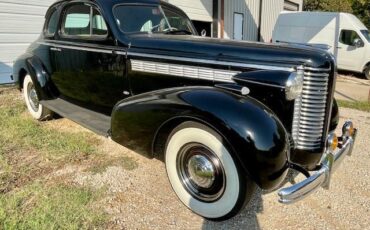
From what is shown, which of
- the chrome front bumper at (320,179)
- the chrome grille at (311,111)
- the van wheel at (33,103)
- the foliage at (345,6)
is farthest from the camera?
the foliage at (345,6)

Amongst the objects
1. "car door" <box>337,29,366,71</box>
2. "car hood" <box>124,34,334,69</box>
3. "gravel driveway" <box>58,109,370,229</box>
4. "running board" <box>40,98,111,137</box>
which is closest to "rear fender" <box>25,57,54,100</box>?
"running board" <box>40,98,111,137</box>

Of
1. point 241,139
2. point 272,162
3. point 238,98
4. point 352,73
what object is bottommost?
point 352,73

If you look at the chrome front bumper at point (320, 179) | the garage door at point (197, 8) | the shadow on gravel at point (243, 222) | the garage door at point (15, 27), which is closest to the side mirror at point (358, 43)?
the garage door at point (197, 8)

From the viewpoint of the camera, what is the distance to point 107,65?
3859 mm

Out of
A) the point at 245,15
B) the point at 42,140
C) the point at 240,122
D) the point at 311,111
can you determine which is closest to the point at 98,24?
the point at 42,140

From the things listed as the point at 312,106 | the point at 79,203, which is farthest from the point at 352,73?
the point at 79,203

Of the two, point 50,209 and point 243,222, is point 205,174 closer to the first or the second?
point 243,222

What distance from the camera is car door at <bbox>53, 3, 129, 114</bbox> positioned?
380 centimetres

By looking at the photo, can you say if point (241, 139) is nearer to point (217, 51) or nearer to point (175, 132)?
point (175, 132)

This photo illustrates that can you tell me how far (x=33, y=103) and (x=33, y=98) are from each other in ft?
0.28

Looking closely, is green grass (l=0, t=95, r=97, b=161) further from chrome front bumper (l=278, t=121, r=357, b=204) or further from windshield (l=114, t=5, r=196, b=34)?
chrome front bumper (l=278, t=121, r=357, b=204)

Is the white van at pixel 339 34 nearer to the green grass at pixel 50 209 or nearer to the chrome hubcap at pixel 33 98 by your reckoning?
the chrome hubcap at pixel 33 98

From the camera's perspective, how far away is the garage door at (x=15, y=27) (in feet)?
23.9

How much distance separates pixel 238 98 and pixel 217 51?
655 mm
